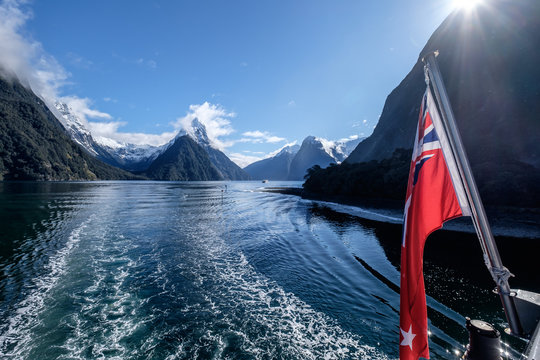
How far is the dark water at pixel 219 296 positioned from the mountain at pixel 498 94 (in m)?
25.0

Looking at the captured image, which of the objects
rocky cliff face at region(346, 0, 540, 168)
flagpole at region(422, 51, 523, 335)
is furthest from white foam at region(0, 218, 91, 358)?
rocky cliff face at region(346, 0, 540, 168)

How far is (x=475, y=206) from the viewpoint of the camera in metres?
3.62

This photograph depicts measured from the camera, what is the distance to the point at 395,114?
479 ft

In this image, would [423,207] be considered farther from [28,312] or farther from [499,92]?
[499,92]

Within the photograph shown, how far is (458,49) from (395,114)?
50326mm

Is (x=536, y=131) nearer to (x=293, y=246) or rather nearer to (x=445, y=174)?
(x=293, y=246)

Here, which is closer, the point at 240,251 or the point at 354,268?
the point at 354,268

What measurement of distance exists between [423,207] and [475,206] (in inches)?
33.7

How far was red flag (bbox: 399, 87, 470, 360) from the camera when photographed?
3.99 metres

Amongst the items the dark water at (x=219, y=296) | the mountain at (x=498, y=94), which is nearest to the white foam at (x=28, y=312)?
the dark water at (x=219, y=296)

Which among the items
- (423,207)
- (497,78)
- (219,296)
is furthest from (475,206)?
(497,78)

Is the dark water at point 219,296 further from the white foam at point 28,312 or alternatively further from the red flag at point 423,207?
the red flag at point 423,207

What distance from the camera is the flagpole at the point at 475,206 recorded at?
337cm

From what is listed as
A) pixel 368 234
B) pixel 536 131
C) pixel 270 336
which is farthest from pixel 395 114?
pixel 270 336
